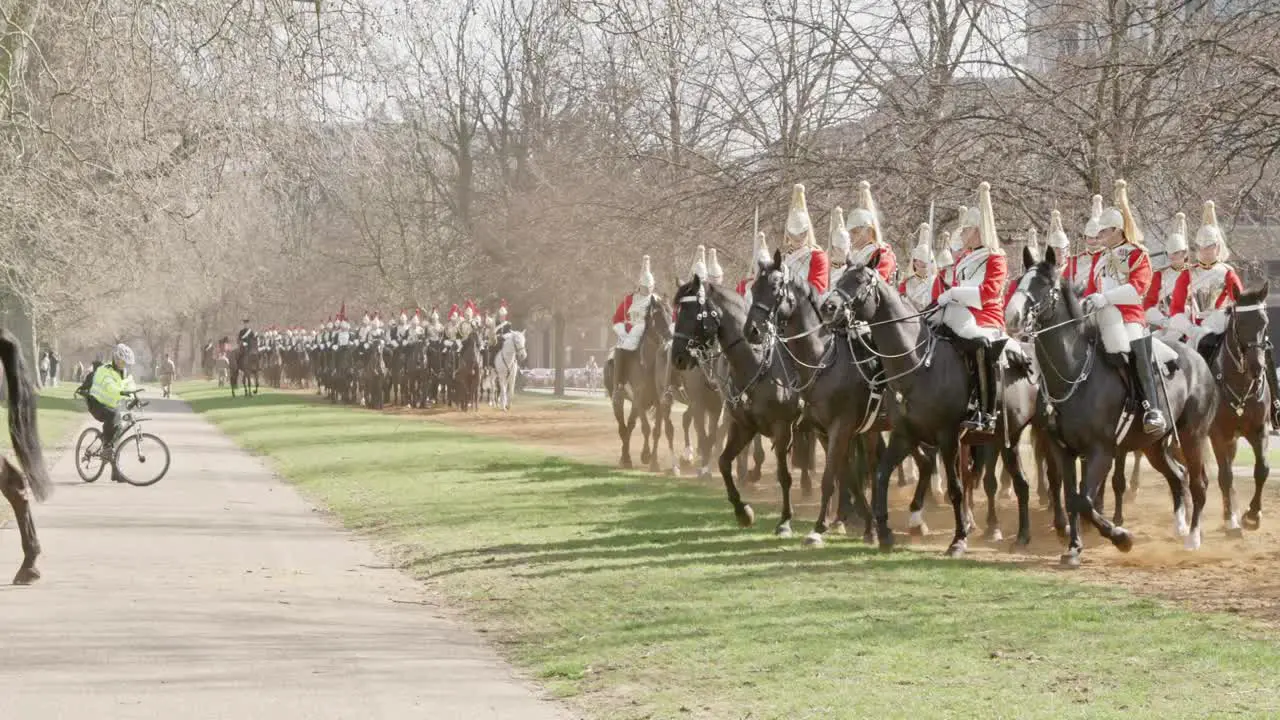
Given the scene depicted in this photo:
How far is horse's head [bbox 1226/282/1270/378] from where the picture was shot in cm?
1673

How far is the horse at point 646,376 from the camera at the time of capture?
2425 cm

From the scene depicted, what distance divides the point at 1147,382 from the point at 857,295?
97.1 inches

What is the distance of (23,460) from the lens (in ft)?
42.9

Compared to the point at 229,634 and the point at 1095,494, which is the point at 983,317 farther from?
the point at 229,634

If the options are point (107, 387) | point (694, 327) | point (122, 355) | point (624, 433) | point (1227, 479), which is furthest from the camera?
point (624, 433)

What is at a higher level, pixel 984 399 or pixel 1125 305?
pixel 1125 305

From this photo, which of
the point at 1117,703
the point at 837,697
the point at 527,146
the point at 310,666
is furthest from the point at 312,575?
the point at 527,146

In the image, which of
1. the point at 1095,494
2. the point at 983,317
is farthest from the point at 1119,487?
the point at 983,317

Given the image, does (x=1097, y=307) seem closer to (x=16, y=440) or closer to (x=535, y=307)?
(x=16, y=440)

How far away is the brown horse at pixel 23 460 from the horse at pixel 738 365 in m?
5.71

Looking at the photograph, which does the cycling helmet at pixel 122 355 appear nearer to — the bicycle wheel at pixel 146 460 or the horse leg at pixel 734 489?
the bicycle wheel at pixel 146 460

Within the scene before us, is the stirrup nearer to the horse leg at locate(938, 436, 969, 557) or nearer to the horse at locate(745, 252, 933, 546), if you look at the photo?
the horse leg at locate(938, 436, 969, 557)

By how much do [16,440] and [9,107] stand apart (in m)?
12.3

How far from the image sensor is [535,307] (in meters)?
58.0
